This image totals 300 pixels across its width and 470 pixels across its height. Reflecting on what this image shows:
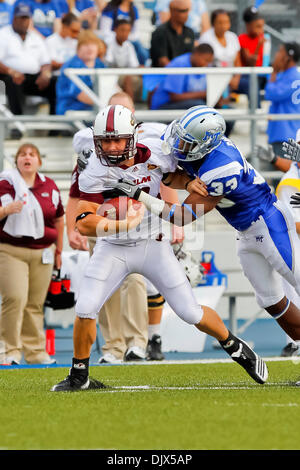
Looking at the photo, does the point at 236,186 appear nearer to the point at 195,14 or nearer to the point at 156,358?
the point at 156,358

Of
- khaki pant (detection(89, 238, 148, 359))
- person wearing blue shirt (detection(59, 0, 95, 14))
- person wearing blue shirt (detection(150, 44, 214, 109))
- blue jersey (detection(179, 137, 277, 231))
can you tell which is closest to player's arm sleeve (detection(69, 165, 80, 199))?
khaki pant (detection(89, 238, 148, 359))

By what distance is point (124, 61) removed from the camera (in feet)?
37.2

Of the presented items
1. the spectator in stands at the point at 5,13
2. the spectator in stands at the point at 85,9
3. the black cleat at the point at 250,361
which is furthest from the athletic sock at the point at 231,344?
the spectator in stands at the point at 5,13

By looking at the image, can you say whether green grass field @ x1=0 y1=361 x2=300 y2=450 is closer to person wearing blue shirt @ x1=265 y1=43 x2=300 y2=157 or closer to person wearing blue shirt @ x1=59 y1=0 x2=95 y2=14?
person wearing blue shirt @ x1=265 y1=43 x2=300 y2=157

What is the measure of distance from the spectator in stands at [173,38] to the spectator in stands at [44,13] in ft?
5.74

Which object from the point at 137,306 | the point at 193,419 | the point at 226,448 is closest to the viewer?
the point at 226,448

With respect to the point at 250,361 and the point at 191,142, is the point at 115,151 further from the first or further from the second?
the point at 250,361

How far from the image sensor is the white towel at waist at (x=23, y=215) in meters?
8.05

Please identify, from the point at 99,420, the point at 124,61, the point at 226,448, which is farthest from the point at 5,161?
the point at 226,448

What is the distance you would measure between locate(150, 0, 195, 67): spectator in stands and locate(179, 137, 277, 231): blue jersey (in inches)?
207

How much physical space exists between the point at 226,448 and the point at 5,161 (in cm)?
726

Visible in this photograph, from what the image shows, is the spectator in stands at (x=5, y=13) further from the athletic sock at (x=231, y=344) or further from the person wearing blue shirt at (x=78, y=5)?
the athletic sock at (x=231, y=344)

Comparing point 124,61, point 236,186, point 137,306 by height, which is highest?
point 124,61

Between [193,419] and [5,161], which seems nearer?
[193,419]
